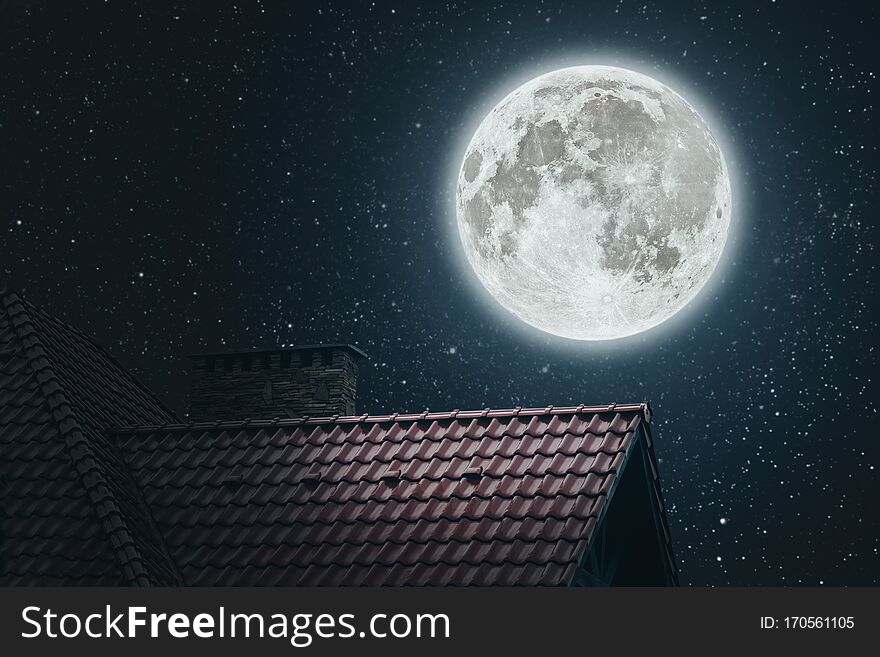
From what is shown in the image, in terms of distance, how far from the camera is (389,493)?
30.8 ft

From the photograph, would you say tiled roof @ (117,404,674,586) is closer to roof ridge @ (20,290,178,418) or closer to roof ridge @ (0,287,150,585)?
roof ridge @ (0,287,150,585)

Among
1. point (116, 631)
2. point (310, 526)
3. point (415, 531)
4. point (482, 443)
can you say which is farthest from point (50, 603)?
point (482, 443)

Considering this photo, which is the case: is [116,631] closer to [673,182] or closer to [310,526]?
[310,526]

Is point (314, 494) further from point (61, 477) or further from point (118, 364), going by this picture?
point (118, 364)

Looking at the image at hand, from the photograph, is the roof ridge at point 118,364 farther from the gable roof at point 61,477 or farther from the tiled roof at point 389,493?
the tiled roof at point 389,493

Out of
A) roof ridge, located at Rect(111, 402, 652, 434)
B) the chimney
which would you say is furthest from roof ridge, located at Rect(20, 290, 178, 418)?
roof ridge, located at Rect(111, 402, 652, 434)

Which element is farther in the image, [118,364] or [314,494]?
[118,364]

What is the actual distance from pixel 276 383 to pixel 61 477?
16.9 ft

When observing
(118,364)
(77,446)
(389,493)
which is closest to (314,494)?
(389,493)

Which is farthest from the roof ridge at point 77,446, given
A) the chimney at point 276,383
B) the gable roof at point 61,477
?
the chimney at point 276,383

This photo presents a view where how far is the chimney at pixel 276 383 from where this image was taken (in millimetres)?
14359

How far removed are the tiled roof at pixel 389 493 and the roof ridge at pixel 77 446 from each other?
2.06ft

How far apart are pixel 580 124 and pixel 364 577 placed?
34.4 feet

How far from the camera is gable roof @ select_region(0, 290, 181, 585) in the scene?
28.7 ft
